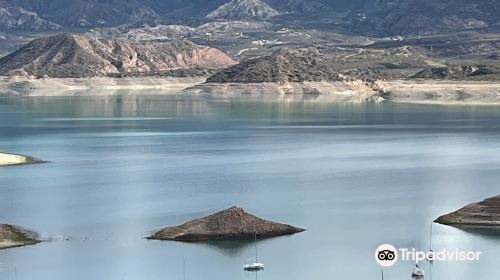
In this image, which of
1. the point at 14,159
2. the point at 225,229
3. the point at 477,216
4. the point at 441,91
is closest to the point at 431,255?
the point at 477,216

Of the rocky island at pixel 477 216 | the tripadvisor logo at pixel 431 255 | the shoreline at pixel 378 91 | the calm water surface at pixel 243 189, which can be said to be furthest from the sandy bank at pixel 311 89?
the tripadvisor logo at pixel 431 255

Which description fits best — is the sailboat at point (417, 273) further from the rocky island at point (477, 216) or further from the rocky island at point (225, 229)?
the rocky island at point (477, 216)

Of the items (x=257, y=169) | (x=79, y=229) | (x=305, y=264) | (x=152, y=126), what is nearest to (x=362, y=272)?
(x=305, y=264)

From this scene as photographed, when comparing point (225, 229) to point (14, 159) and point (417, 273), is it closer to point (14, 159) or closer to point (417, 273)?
point (417, 273)

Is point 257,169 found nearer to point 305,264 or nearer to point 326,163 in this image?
point 326,163

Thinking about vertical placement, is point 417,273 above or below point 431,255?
below
